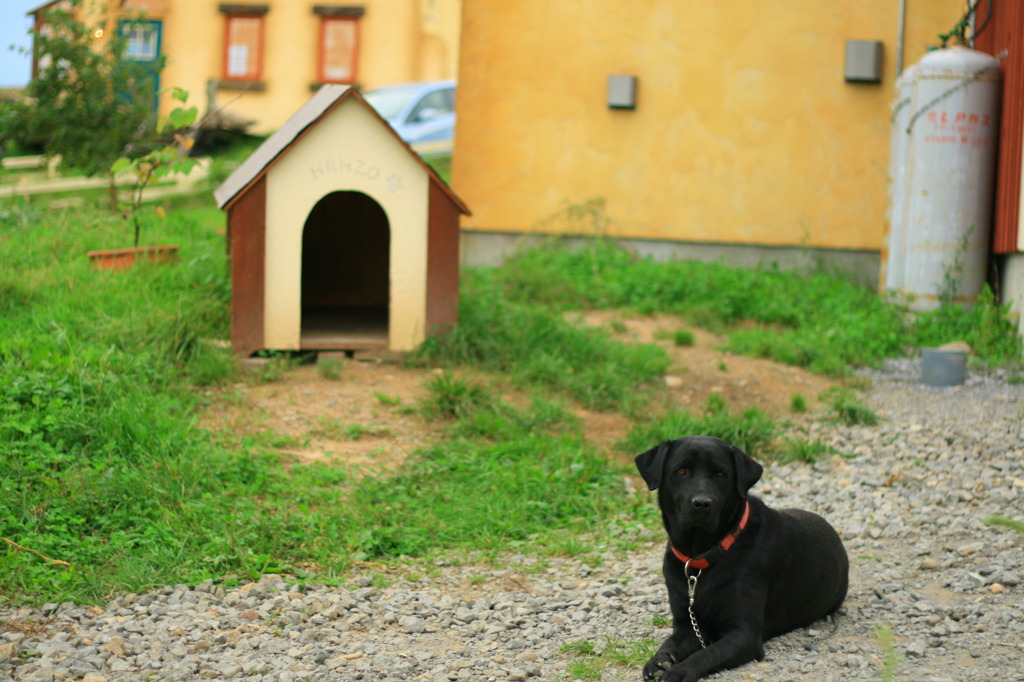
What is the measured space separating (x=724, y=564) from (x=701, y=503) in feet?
0.85

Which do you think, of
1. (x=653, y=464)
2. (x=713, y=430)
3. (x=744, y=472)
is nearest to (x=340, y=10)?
(x=713, y=430)

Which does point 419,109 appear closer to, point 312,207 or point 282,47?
point 282,47

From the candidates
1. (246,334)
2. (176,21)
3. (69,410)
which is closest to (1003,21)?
(246,334)

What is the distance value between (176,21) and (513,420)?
17.0 m

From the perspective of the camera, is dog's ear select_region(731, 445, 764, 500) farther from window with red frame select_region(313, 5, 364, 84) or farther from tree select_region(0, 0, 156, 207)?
window with red frame select_region(313, 5, 364, 84)

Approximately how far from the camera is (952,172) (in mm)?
9008

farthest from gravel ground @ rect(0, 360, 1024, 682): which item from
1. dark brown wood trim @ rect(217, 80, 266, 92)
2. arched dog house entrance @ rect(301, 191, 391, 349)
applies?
dark brown wood trim @ rect(217, 80, 266, 92)

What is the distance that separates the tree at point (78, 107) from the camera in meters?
12.1

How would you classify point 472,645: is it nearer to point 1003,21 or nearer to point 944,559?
point 944,559

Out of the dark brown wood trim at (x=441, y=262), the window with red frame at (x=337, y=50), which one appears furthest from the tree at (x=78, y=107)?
the window with red frame at (x=337, y=50)

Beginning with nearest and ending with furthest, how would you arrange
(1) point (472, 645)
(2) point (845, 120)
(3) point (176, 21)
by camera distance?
(1) point (472, 645)
(2) point (845, 120)
(3) point (176, 21)

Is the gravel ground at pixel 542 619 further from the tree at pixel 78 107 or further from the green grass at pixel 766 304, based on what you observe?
the tree at pixel 78 107

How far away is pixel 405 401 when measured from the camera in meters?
6.89

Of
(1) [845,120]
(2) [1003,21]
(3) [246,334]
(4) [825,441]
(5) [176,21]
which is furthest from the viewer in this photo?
(5) [176,21]
